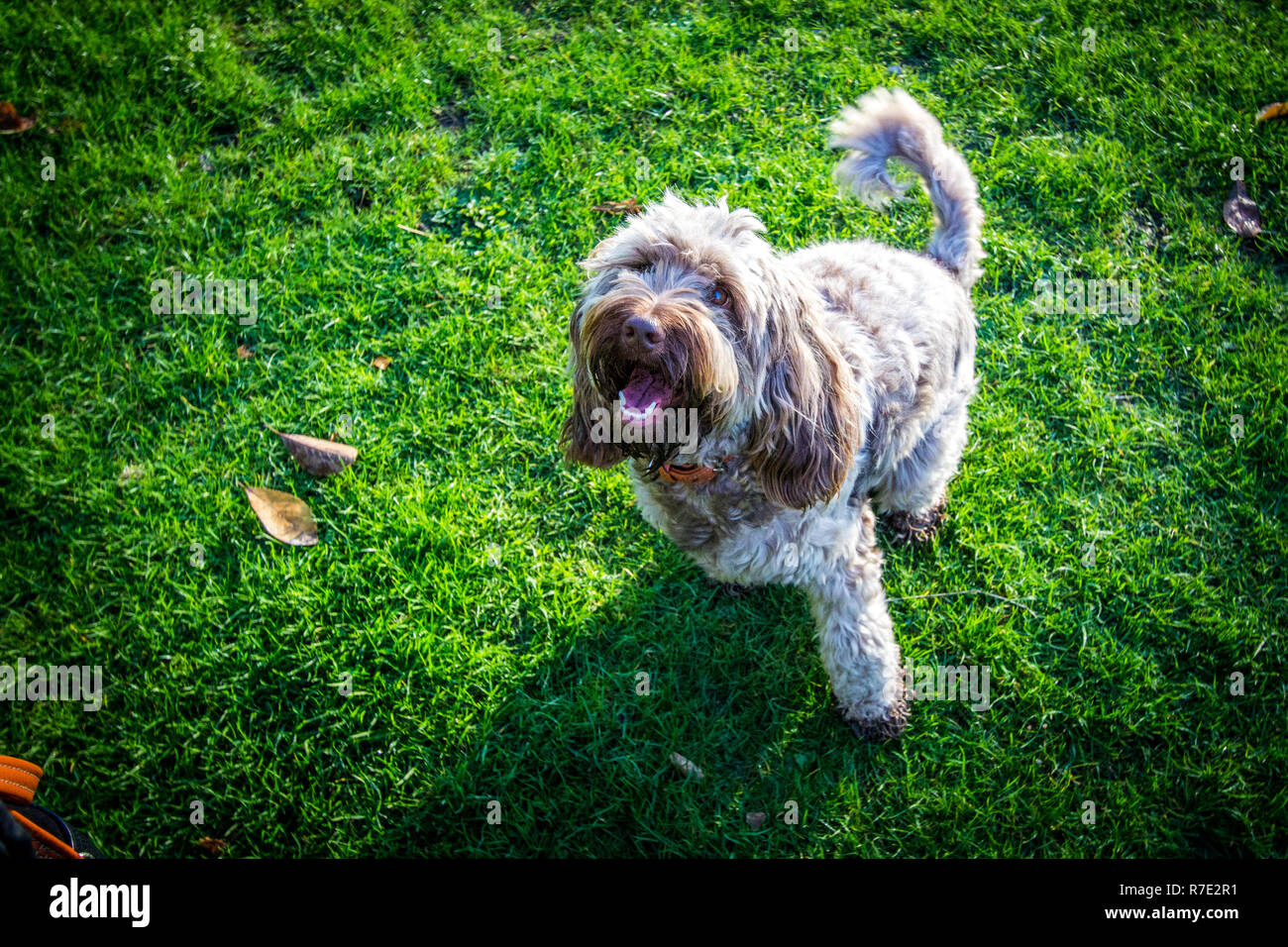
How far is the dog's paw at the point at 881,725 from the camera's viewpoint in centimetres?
363

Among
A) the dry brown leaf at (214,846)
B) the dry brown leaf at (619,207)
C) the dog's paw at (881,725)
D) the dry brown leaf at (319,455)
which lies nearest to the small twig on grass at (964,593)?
the dog's paw at (881,725)

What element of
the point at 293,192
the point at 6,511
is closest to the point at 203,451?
the point at 6,511

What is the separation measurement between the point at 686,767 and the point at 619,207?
3572 mm

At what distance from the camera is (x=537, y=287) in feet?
16.0

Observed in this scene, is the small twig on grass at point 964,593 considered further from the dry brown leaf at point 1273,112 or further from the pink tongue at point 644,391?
the dry brown leaf at point 1273,112

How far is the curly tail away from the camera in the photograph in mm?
3693

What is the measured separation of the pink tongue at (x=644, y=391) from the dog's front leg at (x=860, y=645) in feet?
4.04

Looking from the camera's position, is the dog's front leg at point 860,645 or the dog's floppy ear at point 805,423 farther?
the dog's front leg at point 860,645

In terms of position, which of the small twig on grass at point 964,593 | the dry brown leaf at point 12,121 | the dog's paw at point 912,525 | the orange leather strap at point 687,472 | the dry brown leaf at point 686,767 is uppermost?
the dry brown leaf at point 12,121

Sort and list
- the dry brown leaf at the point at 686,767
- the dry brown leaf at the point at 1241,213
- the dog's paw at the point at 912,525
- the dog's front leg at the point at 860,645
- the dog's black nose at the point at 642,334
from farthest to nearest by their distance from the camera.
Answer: the dry brown leaf at the point at 1241,213
the dog's paw at the point at 912,525
the dry brown leaf at the point at 686,767
the dog's front leg at the point at 860,645
the dog's black nose at the point at 642,334

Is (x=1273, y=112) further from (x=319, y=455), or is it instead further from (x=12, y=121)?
(x=12, y=121)

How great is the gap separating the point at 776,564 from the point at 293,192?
421cm

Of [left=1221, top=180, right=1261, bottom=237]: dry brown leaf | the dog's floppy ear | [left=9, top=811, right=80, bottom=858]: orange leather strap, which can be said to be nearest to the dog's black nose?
the dog's floppy ear

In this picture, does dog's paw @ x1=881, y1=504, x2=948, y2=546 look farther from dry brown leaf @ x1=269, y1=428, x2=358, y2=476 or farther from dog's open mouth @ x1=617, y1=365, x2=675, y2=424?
dry brown leaf @ x1=269, y1=428, x2=358, y2=476
